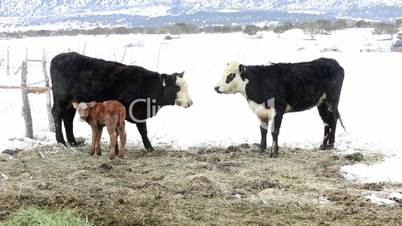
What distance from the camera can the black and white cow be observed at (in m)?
9.75

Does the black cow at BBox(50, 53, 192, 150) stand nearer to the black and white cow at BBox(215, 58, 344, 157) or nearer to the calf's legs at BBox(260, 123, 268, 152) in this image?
the black and white cow at BBox(215, 58, 344, 157)

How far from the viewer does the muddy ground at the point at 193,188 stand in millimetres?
6012

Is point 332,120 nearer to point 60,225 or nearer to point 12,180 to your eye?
point 12,180

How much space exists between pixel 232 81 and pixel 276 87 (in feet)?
2.47

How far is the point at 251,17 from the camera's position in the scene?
135m

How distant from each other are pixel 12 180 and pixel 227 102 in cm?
884

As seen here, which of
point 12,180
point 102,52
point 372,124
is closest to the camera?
point 12,180

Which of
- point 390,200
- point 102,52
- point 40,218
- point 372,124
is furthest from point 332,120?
point 102,52

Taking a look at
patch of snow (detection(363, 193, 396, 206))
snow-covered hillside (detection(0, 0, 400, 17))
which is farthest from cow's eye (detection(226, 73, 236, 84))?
snow-covered hillside (detection(0, 0, 400, 17))

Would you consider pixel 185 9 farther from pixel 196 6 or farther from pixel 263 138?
pixel 263 138

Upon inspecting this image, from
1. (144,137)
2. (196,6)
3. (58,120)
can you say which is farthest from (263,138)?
(196,6)

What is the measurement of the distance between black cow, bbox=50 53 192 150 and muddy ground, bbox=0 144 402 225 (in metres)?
0.81

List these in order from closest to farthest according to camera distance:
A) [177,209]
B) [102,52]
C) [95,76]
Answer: [177,209] → [95,76] → [102,52]

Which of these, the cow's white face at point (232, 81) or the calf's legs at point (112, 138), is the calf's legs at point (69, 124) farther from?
the cow's white face at point (232, 81)
